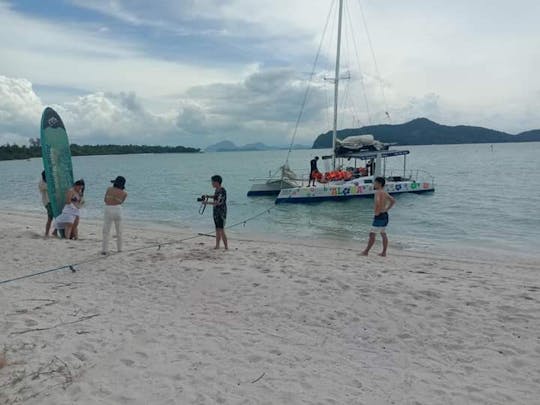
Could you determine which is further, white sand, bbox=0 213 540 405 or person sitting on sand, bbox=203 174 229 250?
person sitting on sand, bbox=203 174 229 250

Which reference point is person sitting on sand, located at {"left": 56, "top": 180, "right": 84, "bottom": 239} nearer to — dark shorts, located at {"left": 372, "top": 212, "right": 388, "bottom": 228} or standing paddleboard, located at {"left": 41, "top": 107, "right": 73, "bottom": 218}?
standing paddleboard, located at {"left": 41, "top": 107, "right": 73, "bottom": 218}

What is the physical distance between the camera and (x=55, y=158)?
11.7 m

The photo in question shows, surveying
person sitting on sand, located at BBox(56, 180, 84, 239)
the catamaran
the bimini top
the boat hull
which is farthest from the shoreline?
the bimini top

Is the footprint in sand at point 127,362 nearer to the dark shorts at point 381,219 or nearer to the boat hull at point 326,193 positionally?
the dark shorts at point 381,219

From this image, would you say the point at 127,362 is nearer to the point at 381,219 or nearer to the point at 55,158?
the point at 381,219

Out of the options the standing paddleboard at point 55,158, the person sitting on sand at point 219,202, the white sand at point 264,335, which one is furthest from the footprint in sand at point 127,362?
the standing paddleboard at point 55,158

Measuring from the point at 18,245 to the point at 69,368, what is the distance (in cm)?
684

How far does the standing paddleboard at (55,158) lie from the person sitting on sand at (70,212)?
0.66 m

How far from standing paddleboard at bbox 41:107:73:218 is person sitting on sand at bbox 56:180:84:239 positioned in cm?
66

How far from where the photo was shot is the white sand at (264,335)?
395 centimetres

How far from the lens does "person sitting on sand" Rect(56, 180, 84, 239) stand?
10.3 m

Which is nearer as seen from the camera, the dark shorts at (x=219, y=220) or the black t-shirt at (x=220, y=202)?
the black t-shirt at (x=220, y=202)

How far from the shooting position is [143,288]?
6.84 m

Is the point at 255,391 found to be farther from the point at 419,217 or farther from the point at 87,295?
the point at 419,217
